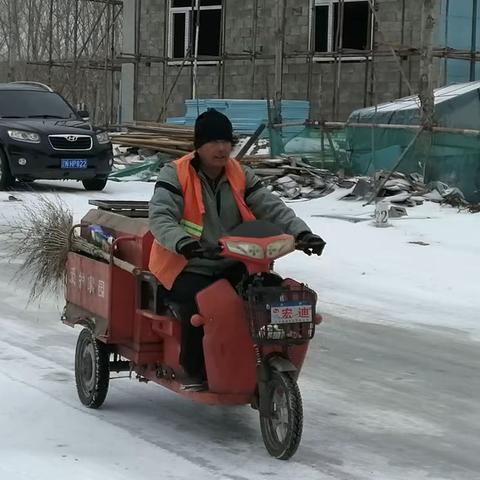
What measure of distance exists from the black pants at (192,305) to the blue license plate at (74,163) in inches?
478

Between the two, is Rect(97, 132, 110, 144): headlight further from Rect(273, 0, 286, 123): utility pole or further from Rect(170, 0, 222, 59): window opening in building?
Rect(170, 0, 222, 59): window opening in building

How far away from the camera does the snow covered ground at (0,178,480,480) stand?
4859 mm

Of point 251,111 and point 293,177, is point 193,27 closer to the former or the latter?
point 251,111

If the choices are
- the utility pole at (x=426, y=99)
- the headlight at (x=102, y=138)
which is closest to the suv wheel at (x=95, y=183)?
the headlight at (x=102, y=138)

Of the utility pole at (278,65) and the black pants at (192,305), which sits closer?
the black pants at (192,305)

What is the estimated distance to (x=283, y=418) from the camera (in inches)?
194

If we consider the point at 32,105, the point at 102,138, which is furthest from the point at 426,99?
the point at 32,105

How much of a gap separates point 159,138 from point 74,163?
4671 mm

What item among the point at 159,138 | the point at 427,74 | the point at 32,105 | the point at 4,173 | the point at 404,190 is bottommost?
the point at 4,173

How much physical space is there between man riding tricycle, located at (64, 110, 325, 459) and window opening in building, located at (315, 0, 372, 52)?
19.6m

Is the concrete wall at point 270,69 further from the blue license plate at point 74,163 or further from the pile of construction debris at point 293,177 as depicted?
the blue license plate at point 74,163

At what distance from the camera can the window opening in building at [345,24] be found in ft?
81.5

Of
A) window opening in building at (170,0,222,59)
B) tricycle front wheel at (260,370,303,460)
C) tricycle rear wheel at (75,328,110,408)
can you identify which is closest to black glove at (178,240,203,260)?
tricycle front wheel at (260,370,303,460)

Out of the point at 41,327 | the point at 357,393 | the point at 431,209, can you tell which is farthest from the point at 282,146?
the point at 357,393
